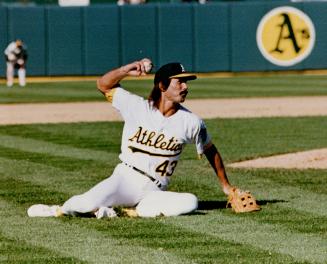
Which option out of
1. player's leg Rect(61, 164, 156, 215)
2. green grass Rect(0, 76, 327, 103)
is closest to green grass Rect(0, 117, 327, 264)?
player's leg Rect(61, 164, 156, 215)

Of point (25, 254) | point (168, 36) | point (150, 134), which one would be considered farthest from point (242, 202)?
point (168, 36)

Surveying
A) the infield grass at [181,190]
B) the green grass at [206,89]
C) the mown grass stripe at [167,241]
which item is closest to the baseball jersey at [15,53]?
the green grass at [206,89]

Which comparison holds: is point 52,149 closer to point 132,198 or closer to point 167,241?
point 132,198

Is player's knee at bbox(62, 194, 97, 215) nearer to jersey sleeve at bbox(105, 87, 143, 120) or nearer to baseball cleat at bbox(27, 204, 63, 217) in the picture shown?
baseball cleat at bbox(27, 204, 63, 217)

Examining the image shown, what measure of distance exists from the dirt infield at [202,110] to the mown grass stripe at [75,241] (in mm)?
11672

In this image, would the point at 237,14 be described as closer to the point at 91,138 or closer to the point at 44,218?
the point at 91,138

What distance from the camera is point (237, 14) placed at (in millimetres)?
34125

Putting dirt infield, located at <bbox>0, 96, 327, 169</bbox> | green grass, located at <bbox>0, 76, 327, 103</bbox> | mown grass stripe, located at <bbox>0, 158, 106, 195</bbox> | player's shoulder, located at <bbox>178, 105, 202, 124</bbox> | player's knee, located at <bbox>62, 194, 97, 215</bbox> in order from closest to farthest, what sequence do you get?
player's knee, located at <bbox>62, 194, 97, 215</bbox> → player's shoulder, located at <bbox>178, 105, 202, 124</bbox> → mown grass stripe, located at <bbox>0, 158, 106, 195</bbox> → dirt infield, located at <bbox>0, 96, 327, 169</bbox> → green grass, located at <bbox>0, 76, 327, 103</bbox>

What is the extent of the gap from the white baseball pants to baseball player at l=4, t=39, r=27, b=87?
22.8 m

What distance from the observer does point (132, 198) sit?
9102mm

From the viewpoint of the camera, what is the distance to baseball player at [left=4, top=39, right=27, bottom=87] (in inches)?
1238

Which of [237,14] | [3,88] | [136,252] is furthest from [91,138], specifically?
[237,14]

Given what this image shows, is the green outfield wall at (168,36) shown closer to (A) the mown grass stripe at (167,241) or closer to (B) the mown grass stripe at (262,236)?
(A) the mown grass stripe at (167,241)

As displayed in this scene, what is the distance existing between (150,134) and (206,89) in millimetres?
20777
